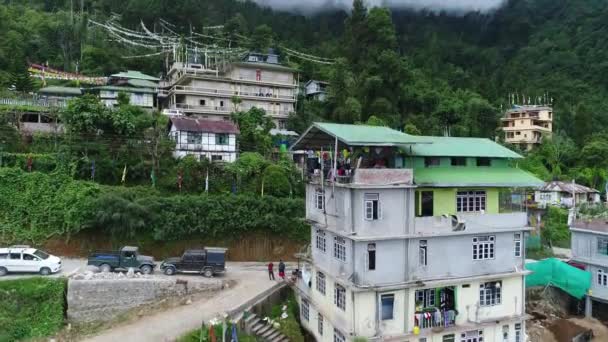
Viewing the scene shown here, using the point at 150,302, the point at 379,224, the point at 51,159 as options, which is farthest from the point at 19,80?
the point at 379,224

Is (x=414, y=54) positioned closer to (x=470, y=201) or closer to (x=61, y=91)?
(x=61, y=91)

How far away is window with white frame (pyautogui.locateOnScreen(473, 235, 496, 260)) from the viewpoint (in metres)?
20.6

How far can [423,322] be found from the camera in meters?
19.8

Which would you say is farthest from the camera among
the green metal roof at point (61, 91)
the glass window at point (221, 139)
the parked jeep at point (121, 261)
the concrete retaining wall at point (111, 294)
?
the green metal roof at point (61, 91)

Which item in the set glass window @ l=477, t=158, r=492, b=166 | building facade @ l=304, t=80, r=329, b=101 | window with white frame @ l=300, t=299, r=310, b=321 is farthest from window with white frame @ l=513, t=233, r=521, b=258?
building facade @ l=304, t=80, r=329, b=101

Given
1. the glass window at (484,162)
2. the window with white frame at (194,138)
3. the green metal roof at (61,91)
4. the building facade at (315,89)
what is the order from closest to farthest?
the glass window at (484,162) → the window with white frame at (194,138) → the green metal roof at (61,91) → the building facade at (315,89)

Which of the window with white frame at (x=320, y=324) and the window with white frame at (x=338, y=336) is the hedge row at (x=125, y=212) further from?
the window with white frame at (x=338, y=336)

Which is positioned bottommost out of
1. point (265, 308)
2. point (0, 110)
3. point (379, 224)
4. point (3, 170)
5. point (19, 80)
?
point (265, 308)

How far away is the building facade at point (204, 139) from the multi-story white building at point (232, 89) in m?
9.72

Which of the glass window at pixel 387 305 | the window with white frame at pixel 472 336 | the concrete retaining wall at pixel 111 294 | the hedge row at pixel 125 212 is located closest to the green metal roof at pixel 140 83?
the hedge row at pixel 125 212

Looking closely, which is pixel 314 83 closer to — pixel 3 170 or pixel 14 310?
pixel 3 170

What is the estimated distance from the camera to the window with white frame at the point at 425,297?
20000 millimetres

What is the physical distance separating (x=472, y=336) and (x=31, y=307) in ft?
68.9

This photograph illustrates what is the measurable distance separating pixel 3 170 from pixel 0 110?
25.8 feet
